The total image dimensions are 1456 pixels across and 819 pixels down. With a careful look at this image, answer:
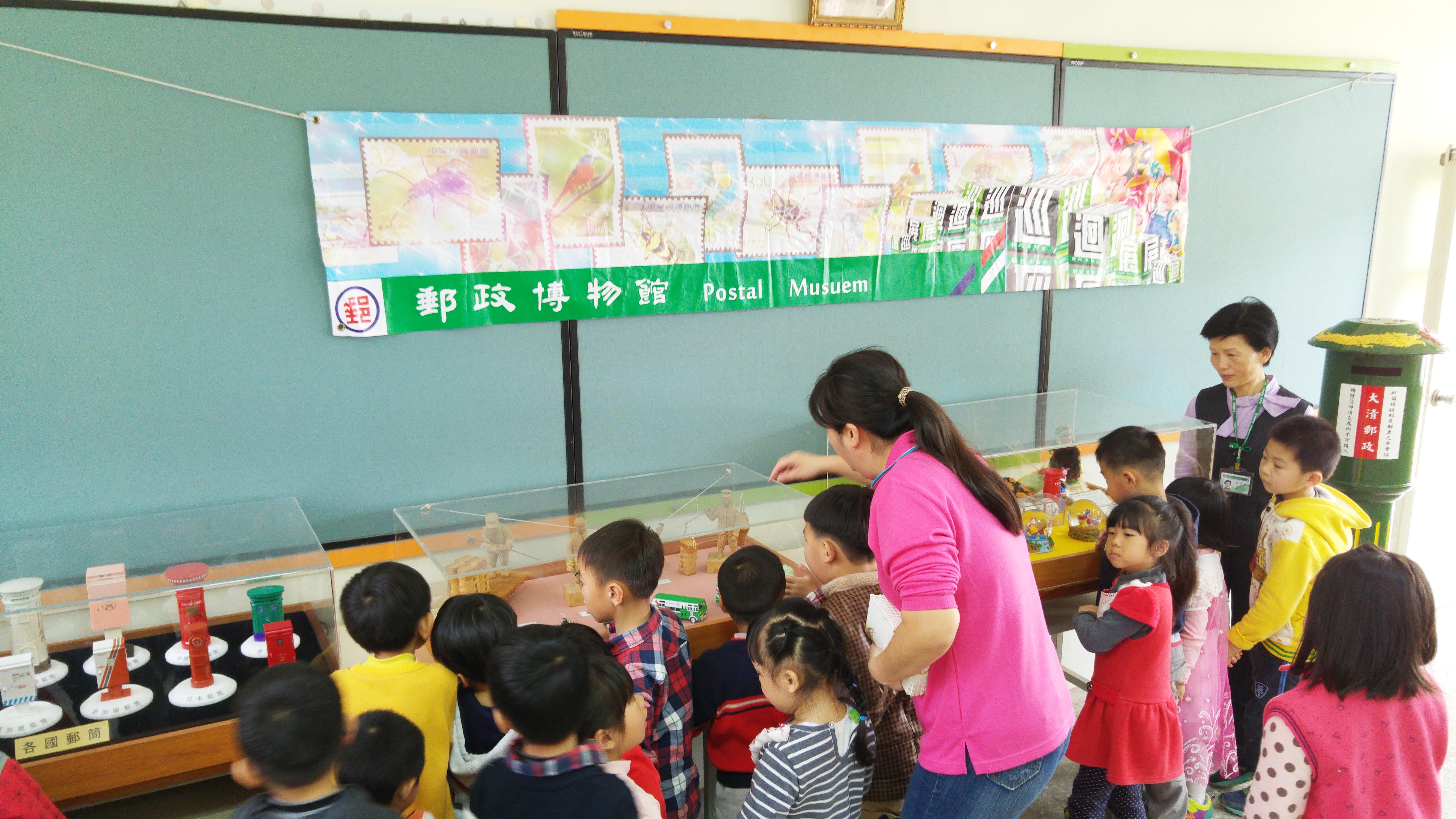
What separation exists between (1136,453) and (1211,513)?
0.85ft

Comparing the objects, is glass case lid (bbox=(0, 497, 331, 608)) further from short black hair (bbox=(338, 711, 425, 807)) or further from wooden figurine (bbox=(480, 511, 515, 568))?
short black hair (bbox=(338, 711, 425, 807))

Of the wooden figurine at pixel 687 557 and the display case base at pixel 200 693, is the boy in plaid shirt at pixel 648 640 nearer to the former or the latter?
the wooden figurine at pixel 687 557

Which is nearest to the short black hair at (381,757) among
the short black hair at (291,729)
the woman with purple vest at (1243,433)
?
the short black hair at (291,729)

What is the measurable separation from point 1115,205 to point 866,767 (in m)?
2.82

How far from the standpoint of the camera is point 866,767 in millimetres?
1922

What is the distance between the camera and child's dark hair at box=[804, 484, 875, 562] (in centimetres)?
212

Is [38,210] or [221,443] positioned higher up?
[38,210]

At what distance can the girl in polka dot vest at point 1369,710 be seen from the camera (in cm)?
159

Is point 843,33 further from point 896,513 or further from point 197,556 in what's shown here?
point 197,556

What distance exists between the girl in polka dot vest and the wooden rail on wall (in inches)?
91.2

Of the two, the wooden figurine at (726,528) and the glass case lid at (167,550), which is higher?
the glass case lid at (167,550)

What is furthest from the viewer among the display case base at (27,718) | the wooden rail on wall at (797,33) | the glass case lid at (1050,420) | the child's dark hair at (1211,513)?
the glass case lid at (1050,420)

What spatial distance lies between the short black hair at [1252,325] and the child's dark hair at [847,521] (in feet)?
5.13

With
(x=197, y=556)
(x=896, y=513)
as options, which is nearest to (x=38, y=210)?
(x=197, y=556)
